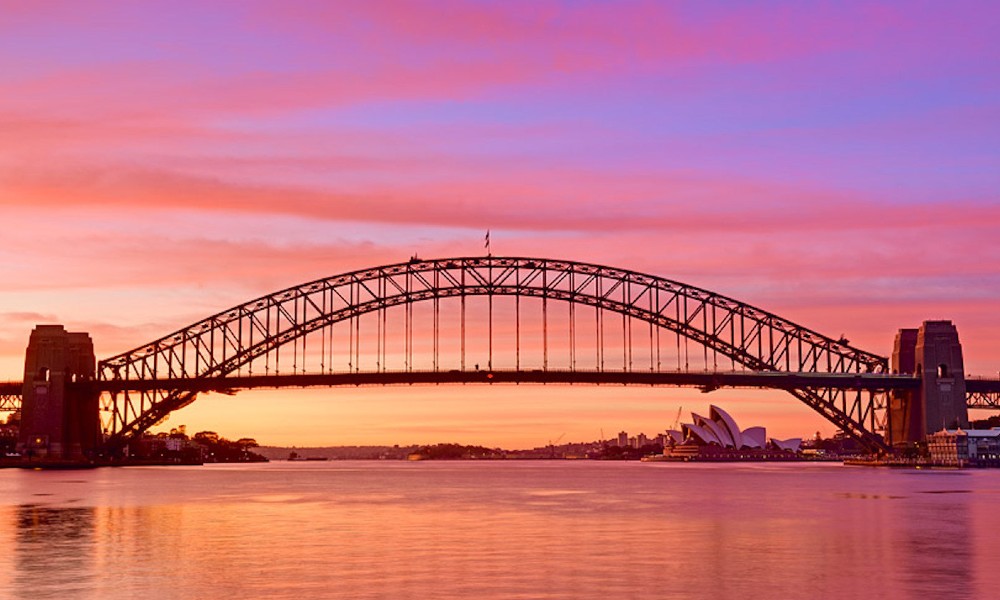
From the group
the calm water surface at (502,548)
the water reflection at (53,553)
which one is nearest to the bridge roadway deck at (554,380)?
the calm water surface at (502,548)

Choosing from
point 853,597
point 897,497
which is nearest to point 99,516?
point 853,597

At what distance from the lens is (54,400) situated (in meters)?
145

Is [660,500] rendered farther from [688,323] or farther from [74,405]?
[74,405]

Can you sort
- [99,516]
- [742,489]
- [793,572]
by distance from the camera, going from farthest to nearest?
[742,489]
[99,516]
[793,572]

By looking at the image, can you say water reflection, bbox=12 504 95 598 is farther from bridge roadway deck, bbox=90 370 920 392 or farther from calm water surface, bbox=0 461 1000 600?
bridge roadway deck, bbox=90 370 920 392

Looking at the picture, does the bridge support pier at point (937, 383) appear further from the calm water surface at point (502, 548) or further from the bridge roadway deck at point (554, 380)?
the calm water surface at point (502, 548)

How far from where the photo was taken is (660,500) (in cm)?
7362

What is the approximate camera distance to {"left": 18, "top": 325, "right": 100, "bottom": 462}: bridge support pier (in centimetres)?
14388

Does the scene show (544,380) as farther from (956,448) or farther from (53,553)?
(53,553)

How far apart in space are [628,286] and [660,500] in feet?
226

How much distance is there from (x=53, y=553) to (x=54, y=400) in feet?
359

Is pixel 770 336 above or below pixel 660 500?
above

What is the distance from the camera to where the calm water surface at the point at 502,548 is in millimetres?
32312

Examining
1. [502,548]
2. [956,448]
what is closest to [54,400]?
[956,448]
